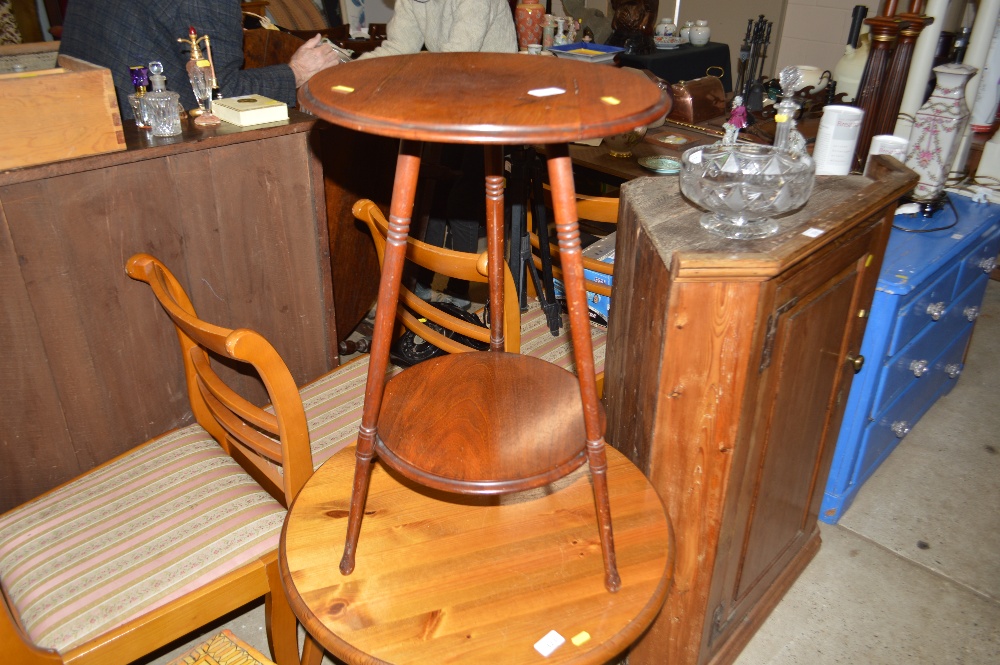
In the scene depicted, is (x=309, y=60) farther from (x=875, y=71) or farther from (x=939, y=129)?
(x=939, y=129)

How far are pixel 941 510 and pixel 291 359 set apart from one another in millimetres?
2032

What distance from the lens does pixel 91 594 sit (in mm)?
1218

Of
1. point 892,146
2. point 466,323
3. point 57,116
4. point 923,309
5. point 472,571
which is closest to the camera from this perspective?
point 472,571

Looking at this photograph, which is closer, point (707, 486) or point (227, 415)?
point (707, 486)

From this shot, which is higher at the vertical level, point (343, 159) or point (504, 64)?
point (504, 64)

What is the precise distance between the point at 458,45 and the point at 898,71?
1666 millimetres

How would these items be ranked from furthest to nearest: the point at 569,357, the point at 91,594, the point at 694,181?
the point at 569,357, the point at 694,181, the point at 91,594

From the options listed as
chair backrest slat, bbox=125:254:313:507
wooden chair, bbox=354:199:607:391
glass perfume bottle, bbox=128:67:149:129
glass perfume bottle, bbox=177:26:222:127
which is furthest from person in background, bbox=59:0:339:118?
chair backrest slat, bbox=125:254:313:507

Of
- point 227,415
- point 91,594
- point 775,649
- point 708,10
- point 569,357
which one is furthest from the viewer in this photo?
point 708,10

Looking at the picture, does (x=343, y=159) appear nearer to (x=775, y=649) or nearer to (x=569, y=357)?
(x=569, y=357)

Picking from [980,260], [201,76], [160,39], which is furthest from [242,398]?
[980,260]

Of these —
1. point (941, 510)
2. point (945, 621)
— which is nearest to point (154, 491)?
point (945, 621)

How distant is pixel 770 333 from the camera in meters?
1.24

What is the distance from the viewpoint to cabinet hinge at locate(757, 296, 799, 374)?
1.23 m
